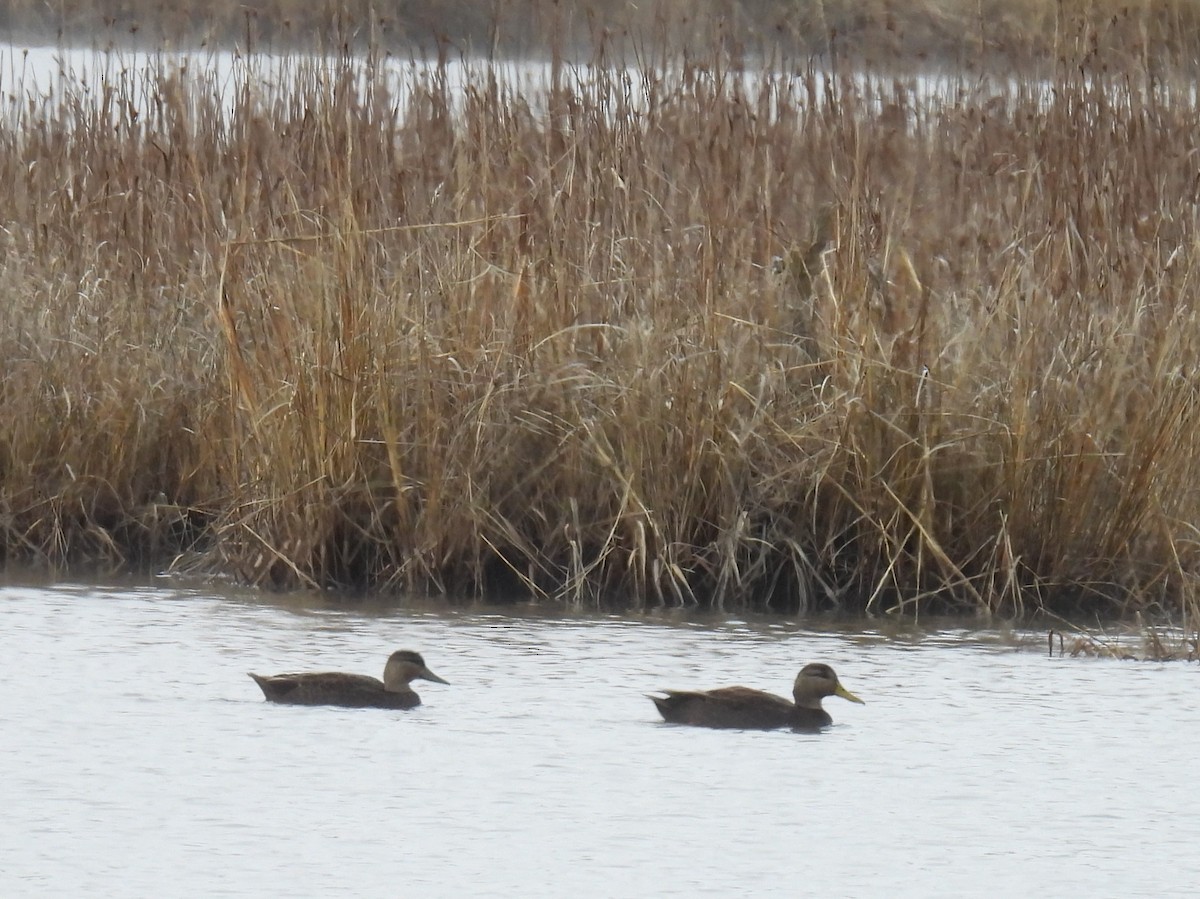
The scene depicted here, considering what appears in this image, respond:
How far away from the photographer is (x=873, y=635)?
7066 millimetres

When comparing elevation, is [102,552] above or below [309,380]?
below

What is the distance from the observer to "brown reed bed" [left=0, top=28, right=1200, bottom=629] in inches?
295

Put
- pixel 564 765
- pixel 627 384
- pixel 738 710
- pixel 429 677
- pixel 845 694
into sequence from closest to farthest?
pixel 564 765, pixel 738 710, pixel 845 694, pixel 429 677, pixel 627 384

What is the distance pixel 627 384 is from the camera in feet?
24.9

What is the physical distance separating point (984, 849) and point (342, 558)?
3.38 meters

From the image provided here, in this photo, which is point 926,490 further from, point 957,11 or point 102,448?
point 957,11

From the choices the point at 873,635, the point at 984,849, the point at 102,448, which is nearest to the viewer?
the point at 984,849

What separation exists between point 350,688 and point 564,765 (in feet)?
2.79

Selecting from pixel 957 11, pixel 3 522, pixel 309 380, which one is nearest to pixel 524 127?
pixel 309 380

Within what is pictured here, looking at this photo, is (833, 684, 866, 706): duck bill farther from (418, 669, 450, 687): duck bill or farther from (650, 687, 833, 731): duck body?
(418, 669, 450, 687): duck bill

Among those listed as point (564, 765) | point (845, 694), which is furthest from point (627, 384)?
point (564, 765)

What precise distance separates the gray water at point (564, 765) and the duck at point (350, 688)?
45mm

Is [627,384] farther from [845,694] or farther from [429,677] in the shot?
[845,694]

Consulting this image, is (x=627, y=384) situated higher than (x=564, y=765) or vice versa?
(x=627, y=384)
